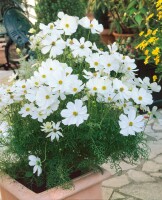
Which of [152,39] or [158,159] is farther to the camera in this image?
[152,39]

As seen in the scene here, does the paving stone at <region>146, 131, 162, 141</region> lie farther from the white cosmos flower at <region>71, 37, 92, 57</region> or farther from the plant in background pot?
the white cosmos flower at <region>71, 37, 92, 57</region>

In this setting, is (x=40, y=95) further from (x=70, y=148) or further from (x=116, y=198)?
(x=116, y=198)

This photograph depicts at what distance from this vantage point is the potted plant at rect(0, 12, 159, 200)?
2.21m

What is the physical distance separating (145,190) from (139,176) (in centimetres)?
26

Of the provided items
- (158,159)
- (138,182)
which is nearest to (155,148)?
(158,159)

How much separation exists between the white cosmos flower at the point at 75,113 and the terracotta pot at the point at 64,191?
35 centimetres

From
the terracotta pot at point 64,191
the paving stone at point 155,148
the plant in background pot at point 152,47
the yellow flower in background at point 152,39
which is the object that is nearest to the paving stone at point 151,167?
the paving stone at point 155,148

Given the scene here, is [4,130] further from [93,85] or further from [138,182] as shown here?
[138,182]

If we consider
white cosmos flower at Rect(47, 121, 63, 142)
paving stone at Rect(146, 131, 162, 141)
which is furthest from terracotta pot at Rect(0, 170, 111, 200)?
paving stone at Rect(146, 131, 162, 141)

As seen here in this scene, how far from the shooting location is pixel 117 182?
367cm

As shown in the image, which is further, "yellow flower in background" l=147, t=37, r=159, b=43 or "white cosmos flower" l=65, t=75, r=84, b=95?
"yellow flower in background" l=147, t=37, r=159, b=43

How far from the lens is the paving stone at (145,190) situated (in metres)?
3.39

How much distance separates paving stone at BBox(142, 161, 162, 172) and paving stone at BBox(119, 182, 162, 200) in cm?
27

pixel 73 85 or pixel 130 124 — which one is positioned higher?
pixel 73 85
